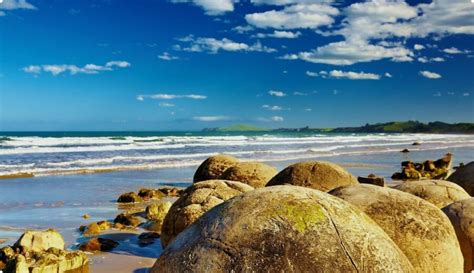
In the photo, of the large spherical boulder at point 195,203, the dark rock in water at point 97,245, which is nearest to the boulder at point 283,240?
the large spherical boulder at point 195,203

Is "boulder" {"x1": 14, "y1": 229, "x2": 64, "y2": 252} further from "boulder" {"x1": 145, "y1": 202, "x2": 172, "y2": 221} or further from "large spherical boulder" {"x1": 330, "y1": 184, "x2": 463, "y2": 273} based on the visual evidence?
"large spherical boulder" {"x1": 330, "y1": 184, "x2": 463, "y2": 273}

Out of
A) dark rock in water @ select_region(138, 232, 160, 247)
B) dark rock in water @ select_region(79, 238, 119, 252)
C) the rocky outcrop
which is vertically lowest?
dark rock in water @ select_region(138, 232, 160, 247)

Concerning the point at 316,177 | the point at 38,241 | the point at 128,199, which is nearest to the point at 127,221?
the point at 38,241

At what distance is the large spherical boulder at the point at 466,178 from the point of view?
38.2 ft

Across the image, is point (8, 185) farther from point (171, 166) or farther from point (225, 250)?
point (225, 250)

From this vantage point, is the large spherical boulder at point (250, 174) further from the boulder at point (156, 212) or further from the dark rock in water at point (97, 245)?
the dark rock in water at point (97, 245)

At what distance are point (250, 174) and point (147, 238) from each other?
3.72m

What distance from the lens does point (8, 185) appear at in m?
20.4

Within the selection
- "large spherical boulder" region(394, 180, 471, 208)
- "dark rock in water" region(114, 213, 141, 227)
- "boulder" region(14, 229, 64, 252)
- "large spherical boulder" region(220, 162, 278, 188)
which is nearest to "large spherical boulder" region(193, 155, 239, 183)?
"large spherical boulder" region(220, 162, 278, 188)

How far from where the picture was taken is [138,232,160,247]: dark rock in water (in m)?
10.5

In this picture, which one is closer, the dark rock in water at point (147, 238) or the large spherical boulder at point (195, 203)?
the large spherical boulder at point (195, 203)

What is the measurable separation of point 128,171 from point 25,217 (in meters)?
13.4

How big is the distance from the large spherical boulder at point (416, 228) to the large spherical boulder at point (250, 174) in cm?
772

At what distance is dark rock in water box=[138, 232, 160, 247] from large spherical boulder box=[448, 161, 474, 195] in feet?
21.5
